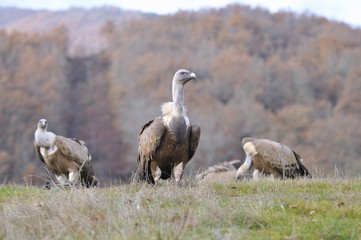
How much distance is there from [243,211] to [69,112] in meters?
77.4

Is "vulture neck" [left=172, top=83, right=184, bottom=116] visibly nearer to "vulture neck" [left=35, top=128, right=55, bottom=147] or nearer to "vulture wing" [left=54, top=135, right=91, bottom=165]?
"vulture wing" [left=54, top=135, right=91, bottom=165]

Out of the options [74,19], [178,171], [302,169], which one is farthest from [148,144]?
[74,19]

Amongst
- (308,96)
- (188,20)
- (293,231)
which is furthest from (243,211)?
(188,20)

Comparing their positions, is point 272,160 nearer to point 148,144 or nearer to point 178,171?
point 178,171

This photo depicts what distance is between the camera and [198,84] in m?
87.3

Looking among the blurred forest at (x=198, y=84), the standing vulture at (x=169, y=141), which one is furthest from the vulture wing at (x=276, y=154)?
the blurred forest at (x=198, y=84)

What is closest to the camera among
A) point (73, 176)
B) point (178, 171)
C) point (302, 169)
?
point (178, 171)

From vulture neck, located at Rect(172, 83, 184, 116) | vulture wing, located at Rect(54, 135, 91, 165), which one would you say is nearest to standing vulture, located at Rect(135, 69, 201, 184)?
vulture neck, located at Rect(172, 83, 184, 116)

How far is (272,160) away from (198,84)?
7320 cm

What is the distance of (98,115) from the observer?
289 ft

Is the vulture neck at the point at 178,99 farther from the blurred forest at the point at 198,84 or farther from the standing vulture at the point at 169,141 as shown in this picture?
the blurred forest at the point at 198,84

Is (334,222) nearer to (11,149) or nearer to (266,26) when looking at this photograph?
(11,149)

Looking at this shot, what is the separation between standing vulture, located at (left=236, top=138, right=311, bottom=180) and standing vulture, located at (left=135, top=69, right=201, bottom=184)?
10.3 ft

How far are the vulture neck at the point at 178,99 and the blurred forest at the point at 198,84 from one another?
43.9 m
